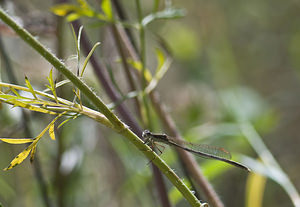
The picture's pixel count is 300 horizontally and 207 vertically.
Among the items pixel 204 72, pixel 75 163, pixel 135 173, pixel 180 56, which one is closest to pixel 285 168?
pixel 204 72

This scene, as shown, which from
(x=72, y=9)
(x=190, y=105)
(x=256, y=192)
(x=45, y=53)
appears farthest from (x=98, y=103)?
(x=190, y=105)

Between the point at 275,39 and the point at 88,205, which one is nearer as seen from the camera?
the point at 88,205

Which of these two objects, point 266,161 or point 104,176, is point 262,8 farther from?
point 266,161

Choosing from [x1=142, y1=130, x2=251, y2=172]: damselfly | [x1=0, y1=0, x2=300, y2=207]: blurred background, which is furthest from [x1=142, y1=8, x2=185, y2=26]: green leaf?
[x1=142, y1=130, x2=251, y2=172]: damselfly

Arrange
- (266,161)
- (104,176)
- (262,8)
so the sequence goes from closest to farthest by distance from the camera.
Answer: (266,161) → (104,176) → (262,8)

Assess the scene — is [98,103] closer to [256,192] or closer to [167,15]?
[167,15]

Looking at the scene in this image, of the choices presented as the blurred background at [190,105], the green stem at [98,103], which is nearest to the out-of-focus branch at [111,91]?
the blurred background at [190,105]
